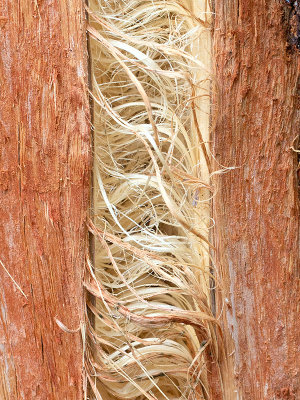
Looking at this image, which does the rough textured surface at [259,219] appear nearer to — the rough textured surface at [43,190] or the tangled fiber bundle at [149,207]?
the tangled fiber bundle at [149,207]

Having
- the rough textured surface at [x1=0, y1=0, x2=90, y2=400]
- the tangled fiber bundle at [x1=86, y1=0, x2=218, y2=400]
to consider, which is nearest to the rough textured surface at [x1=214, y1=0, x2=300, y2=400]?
the tangled fiber bundle at [x1=86, y1=0, x2=218, y2=400]

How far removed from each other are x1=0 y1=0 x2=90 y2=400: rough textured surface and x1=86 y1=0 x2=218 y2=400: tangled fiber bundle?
0.02m

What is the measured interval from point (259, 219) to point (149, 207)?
13 cm

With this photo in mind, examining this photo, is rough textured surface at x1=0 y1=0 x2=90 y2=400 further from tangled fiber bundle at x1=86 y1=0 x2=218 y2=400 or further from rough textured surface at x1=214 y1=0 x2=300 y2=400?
rough textured surface at x1=214 y1=0 x2=300 y2=400

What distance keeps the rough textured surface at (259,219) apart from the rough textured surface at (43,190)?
156 millimetres

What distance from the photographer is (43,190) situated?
567 millimetres

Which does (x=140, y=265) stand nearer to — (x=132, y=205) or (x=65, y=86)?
(x=132, y=205)

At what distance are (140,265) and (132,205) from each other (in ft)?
0.24

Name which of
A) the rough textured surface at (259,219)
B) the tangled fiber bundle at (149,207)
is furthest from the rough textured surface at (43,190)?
the rough textured surface at (259,219)

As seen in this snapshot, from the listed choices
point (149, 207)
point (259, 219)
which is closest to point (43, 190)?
point (149, 207)

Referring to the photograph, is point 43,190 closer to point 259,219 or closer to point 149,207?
point 149,207

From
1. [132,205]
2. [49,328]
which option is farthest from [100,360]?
[132,205]

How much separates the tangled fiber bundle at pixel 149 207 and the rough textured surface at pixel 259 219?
2 cm

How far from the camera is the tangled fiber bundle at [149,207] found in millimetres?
559
